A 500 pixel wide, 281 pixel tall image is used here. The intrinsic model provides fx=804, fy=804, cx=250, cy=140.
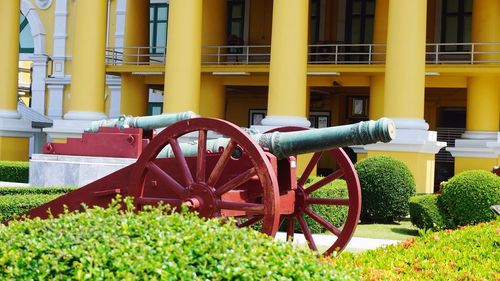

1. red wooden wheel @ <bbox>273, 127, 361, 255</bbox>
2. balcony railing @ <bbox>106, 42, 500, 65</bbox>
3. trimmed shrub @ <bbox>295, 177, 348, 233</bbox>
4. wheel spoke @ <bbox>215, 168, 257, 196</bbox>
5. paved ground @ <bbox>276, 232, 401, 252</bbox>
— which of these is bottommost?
paved ground @ <bbox>276, 232, 401, 252</bbox>

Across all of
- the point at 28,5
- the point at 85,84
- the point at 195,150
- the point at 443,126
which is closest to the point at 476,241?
the point at 195,150

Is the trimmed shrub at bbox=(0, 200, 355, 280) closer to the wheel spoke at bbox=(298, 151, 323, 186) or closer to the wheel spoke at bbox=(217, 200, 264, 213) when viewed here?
the wheel spoke at bbox=(217, 200, 264, 213)

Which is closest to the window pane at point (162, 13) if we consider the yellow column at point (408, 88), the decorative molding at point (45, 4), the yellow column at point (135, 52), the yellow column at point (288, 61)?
the yellow column at point (135, 52)

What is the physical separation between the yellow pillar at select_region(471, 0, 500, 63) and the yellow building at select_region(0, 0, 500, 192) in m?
0.04

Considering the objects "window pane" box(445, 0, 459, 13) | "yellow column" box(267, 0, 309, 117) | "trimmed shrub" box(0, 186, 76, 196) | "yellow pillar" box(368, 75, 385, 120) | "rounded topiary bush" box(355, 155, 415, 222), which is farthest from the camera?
"window pane" box(445, 0, 459, 13)

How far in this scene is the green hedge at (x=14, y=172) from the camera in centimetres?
2398

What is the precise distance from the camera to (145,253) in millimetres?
4953

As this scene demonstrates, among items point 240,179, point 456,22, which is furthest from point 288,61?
point 240,179

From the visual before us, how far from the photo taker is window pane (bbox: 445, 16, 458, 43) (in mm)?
30594

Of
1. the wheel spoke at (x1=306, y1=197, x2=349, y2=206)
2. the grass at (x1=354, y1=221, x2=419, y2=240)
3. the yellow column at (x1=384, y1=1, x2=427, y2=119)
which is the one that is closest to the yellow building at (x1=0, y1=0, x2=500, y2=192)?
the yellow column at (x1=384, y1=1, x2=427, y2=119)

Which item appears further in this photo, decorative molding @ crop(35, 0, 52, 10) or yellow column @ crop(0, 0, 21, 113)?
decorative molding @ crop(35, 0, 52, 10)

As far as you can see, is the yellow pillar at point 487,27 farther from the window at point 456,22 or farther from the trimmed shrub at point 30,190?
the trimmed shrub at point 30,190

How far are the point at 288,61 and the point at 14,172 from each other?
29.1 ft

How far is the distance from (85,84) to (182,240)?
22.2 m
